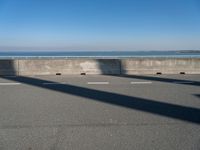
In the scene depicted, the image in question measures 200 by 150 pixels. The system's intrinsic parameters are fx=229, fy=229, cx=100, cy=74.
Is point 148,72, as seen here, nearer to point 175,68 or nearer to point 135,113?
point 175,68

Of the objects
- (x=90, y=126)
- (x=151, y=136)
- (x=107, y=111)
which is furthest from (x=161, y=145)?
(x=107, y=111)

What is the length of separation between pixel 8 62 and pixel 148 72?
299 inches

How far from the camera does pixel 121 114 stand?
5254mm

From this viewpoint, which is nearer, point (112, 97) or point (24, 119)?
point (24, 119)

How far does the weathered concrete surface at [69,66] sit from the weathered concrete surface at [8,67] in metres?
0.27

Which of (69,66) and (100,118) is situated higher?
(69,66)

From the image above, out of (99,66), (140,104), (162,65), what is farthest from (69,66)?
(140,104)

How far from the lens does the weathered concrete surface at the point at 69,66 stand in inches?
484

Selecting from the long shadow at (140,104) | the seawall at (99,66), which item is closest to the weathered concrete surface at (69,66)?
the seawall at (99,66)

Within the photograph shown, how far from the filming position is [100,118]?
498 centimetres

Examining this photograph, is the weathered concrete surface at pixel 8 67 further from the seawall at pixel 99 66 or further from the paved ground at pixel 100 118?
the paved ground at pixel 100 118

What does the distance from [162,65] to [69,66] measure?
16.9 ft

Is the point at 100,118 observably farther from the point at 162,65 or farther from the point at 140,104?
the point at 162,65

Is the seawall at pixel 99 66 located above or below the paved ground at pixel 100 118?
above
